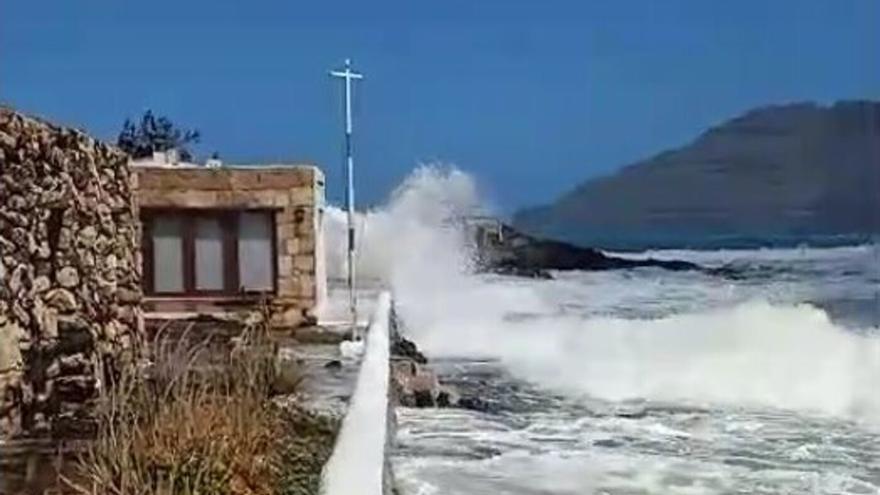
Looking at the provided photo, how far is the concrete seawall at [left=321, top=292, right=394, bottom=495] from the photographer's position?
11.5ft

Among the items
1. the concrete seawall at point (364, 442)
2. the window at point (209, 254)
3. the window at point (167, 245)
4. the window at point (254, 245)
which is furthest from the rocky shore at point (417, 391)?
the window at point (167, 245)

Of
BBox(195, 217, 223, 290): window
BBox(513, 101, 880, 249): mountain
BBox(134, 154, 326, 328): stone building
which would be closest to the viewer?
BBox(134, 154, 326, 328): stone building

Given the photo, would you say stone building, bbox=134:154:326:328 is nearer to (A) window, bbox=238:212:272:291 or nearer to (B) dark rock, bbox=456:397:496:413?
(A) window, bbox=238:212:272:291

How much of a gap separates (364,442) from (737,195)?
3149cm

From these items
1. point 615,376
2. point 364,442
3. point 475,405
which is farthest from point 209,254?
point 364,442

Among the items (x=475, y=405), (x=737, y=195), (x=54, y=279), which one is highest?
(x=737, y=195)

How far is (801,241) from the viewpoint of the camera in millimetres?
33031

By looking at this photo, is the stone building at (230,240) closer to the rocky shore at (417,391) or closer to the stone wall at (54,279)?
the rocky shore at (417,391)

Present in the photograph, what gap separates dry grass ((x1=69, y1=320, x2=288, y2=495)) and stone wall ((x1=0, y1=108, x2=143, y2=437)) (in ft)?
1.44

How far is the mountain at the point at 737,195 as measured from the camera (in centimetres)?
2572

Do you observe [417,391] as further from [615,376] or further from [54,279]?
[615,376]

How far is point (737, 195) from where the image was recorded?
3472 cm

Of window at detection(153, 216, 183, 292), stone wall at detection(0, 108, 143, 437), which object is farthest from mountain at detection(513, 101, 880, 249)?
stone wall at detection(0, 108, 143, 437)

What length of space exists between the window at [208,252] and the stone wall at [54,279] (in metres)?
2.98
